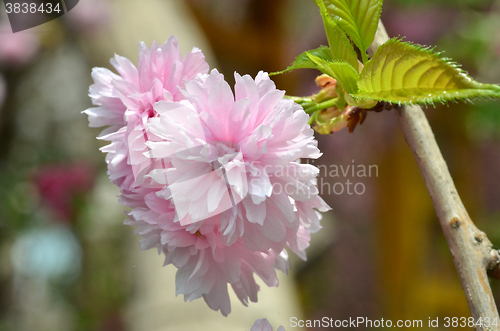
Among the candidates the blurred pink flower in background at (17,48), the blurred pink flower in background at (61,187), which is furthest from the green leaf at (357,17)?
the blurred pink flower in background at (17,48)

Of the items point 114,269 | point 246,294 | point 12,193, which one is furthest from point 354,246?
point 246,294

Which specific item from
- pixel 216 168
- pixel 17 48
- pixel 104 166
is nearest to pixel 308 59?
pixel 216 168

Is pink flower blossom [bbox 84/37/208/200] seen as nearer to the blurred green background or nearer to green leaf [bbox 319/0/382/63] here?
green leaf [bbox 319/0/382/63]

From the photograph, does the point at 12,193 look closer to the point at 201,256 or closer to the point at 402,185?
the point at 201,256

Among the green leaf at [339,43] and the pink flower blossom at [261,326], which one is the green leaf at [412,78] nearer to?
the green leaf at [339,43]

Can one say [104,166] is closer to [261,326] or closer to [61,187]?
[61,187]

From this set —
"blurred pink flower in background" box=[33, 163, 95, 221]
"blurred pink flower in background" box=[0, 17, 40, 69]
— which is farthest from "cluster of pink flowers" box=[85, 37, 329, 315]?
"blurred pink flower in background" box=[0, 17, 40, 69]

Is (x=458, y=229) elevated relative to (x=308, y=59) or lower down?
lower down
